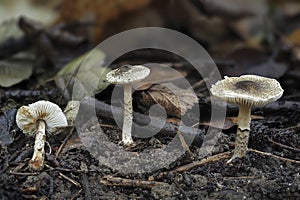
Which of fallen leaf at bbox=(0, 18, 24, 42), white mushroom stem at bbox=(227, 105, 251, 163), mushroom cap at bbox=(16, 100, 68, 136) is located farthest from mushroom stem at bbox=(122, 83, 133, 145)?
fallen leaf at bbox=(0, 18, 24, 42)

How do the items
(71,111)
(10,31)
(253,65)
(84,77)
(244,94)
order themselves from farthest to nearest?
1. (10,31)
2. (253,65)
3. (84,77)
4. (71,111)
5. (244,94)

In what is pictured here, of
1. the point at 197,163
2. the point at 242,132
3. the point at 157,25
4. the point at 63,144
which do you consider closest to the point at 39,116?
the point at 63,144

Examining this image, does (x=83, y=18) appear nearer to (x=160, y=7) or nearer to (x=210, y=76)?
(x=160, y=7)

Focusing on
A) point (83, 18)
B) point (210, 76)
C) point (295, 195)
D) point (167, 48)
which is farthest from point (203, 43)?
point (295, 195)

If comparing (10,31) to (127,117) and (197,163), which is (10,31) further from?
(197,163)

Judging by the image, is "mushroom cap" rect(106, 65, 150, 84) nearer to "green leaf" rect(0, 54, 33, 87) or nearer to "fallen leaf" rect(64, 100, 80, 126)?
"fallen leaf" rect(64, 100, 80, 126)

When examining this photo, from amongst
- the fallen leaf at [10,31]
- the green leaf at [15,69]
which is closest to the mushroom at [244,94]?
the green leaf at [15,69]
